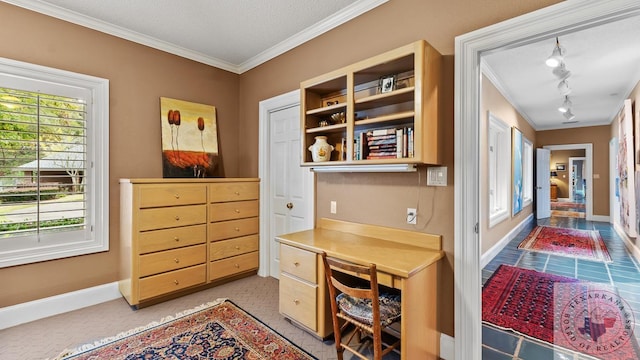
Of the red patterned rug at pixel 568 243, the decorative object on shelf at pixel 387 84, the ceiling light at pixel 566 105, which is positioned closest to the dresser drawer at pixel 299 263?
the decorative object on shelf at pixel 387 84

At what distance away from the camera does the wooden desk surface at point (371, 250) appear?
1688 mm

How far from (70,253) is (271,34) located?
2.88m

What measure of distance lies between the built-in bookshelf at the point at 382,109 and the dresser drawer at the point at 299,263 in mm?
750

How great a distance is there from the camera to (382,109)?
2.31 m

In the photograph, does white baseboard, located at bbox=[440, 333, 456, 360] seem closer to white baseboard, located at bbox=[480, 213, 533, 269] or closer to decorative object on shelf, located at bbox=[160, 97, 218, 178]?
white baseboard, located at bbox=[480, 213, 533, 269]

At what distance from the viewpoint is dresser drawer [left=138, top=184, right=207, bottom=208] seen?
2.62m

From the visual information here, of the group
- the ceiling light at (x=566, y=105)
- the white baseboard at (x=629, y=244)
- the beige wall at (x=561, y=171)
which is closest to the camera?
the white baseboard at (x=629, y=244)

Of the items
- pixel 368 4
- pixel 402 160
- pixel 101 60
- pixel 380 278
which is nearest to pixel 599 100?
pixel 368 4

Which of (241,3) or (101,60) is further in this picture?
(101,60)

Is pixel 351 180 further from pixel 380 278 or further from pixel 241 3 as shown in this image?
pixel 241 3

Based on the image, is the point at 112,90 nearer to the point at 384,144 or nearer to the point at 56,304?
the point at 56,304

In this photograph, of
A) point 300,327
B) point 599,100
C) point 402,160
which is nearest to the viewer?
point 402,160

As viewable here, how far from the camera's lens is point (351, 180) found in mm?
2594

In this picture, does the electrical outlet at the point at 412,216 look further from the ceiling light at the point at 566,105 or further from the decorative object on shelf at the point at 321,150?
the ceiling light at the point at 566,105
